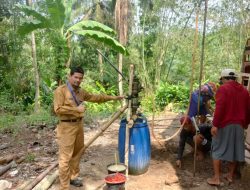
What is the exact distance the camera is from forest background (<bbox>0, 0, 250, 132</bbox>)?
10797mm

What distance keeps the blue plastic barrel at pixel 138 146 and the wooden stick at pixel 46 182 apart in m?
1.19

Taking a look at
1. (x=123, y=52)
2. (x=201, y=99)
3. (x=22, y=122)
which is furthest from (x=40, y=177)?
(x=123, y=52)

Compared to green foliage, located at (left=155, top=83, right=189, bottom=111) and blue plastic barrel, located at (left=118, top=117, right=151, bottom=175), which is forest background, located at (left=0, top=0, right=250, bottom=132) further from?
blue plastic barrel, located at (left=118, top=117, right=151, bottom=175)

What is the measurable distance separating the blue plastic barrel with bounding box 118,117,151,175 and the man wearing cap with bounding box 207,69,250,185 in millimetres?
1060

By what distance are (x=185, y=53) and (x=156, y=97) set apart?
13.3ft

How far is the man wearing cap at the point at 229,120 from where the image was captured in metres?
4.42

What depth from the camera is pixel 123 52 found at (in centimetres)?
1052

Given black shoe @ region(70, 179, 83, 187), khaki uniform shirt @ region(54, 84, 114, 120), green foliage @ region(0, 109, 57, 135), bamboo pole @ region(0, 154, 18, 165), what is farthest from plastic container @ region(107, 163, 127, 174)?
green foliage @ region(0, 109, 57, 135)

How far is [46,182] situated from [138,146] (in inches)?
60.4

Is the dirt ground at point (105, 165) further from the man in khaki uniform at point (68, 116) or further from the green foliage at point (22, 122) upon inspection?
the man in khaki uniform at point (68, 116)

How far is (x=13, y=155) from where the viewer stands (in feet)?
20.3

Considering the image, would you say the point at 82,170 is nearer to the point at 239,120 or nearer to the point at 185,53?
the point at 239,120

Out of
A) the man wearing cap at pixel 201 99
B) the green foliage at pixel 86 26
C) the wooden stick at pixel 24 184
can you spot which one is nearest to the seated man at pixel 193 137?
the man wearing cap at pixel 201 99

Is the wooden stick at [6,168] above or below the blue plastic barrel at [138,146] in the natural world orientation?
below
